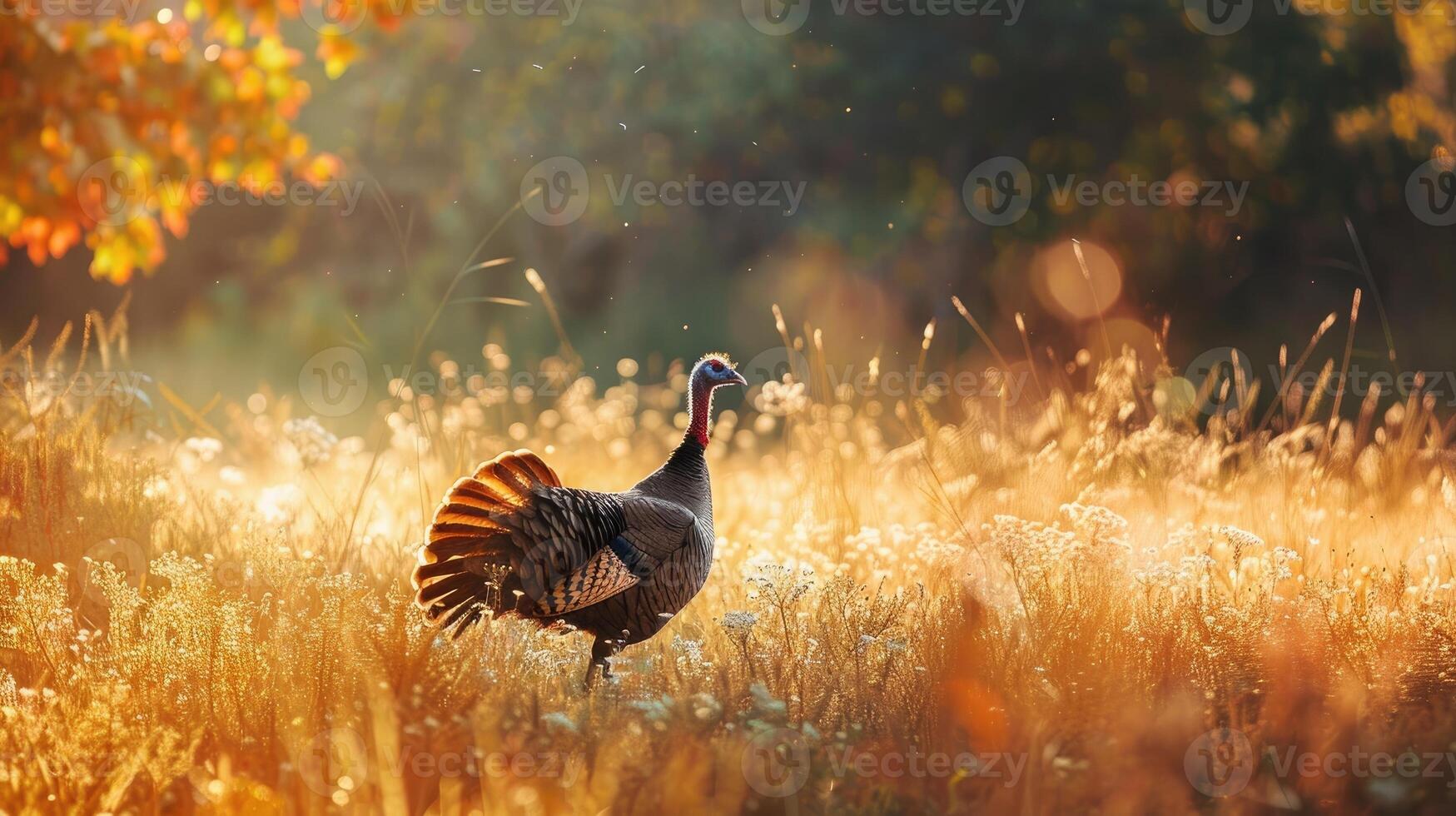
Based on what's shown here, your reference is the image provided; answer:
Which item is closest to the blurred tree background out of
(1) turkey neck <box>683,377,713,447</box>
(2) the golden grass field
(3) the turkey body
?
(2) the golden grass field

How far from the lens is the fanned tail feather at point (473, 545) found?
12.9ft

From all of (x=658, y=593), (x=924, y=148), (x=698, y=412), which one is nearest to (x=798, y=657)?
(x=658, y=593)

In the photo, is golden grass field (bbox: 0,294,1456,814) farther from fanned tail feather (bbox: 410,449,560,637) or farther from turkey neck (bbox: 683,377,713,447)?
turkey neck (bbox: 683,377,713,447)

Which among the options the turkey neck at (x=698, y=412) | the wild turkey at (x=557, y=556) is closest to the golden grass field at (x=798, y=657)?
the wild turkey at (x=557, y=556)

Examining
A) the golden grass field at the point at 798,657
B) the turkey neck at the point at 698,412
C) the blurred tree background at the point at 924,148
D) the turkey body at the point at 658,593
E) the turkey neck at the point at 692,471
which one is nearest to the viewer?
the golden grass field at the point at 798,657

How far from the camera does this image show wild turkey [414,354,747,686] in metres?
3.95

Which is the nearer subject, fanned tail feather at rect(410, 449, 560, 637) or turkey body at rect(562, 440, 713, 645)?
fanned tail feather at rect(410, 449, 560, 637)

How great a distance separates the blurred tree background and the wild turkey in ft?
15.5

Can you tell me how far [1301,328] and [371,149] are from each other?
10.0 meters

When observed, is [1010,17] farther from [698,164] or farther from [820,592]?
[820,592]

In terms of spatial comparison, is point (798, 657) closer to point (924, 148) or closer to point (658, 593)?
point (658, 593)

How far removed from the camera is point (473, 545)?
3.98m

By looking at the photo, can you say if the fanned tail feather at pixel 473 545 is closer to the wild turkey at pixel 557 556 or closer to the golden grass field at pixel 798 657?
the wild turkey at pixel 557 556

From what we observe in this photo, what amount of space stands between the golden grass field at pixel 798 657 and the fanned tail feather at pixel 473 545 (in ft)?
0.47
